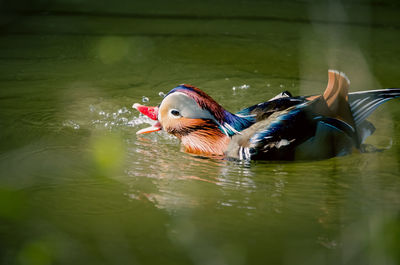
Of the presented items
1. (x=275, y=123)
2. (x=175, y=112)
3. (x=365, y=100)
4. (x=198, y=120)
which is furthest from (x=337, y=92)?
(x=175, y=112)

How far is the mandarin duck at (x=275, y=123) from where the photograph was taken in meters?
3.25

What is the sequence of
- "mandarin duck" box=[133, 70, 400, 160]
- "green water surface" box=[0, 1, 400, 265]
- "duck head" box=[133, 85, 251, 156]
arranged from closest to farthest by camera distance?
"green water surface" box=[0, 1, 400, 265] → "mandarin duck" box=[133, 70, 400, 160] → "duck head" box=[133, 85, 251, 156]

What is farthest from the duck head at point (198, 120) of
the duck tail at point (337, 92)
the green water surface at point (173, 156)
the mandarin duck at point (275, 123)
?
the duck tail at point (337, 92)

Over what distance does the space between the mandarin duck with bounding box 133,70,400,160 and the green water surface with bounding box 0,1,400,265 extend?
9cm

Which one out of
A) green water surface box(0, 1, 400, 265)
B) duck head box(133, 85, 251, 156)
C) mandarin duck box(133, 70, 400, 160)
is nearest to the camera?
green water surface box(0, 1, 400, 265)

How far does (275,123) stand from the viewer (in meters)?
3.23

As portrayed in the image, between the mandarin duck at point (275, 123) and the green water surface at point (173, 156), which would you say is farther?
the mandarin duck at point (275, 123)

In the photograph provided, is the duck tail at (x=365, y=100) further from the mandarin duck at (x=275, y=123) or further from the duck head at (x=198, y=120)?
the duck head at (x=198, y=120)

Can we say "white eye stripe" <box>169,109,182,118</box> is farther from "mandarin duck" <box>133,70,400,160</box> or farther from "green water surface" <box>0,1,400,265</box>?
"green water surface" <box>0,1,400,265</box>

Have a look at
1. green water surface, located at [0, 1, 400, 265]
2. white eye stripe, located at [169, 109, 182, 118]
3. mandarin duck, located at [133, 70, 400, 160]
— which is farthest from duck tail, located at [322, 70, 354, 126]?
white eye stripe, located at [169, 109, 182, 118]

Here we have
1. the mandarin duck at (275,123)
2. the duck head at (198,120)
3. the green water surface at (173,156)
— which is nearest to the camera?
the green water surface at (173,156)

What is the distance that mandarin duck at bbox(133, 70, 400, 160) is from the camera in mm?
3250

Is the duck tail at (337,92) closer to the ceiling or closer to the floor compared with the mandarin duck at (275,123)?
closer to the ceiling

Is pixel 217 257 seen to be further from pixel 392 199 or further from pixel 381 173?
pixel 381 173
